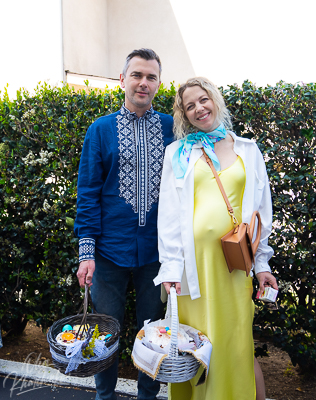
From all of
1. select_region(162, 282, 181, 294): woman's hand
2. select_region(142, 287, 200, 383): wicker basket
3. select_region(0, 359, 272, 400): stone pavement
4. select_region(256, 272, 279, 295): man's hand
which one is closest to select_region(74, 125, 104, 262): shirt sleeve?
select_region(162, 282, 181, 294): woman's hand

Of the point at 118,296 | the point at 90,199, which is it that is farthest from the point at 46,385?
the point at 90,199

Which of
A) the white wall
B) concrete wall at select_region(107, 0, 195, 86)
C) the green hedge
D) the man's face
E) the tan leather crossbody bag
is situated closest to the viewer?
the tan leather crossbody bag

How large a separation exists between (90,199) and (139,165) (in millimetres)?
389

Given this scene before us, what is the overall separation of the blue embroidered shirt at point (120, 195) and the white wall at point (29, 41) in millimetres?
5833

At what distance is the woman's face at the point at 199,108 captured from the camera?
2.21 metres

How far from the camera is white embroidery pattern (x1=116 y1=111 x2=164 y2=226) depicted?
2363 millimetres

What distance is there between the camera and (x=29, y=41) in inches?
294

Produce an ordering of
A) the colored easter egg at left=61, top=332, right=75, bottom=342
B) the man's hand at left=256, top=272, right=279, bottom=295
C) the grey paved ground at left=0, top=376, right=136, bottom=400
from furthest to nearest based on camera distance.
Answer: the grey paved ground at left=0, top=376, right=136, bottom=400 < the man's hand at left=256, top=272, right=279, bottom=295 < the colored easter egg at left=61, top=332, right=75, bottom=342

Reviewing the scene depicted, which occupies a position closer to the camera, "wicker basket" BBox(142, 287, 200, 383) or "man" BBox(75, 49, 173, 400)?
"wicker basket" BBox(142, 287, 200, 383)

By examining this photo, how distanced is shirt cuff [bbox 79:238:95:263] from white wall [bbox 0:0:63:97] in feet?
20.0

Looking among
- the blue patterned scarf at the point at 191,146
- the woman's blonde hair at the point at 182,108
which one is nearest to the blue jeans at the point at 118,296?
the blue patterned scarf at the point at 191,146

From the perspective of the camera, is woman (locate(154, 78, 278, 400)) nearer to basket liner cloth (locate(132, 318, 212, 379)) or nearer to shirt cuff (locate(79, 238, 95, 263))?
basket liner cloth (locate(132, 318, 212, 379))

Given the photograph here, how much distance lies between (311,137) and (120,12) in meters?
8.81

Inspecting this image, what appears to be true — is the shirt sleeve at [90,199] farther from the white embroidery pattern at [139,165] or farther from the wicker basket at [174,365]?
the wicker basket at [174,365]
